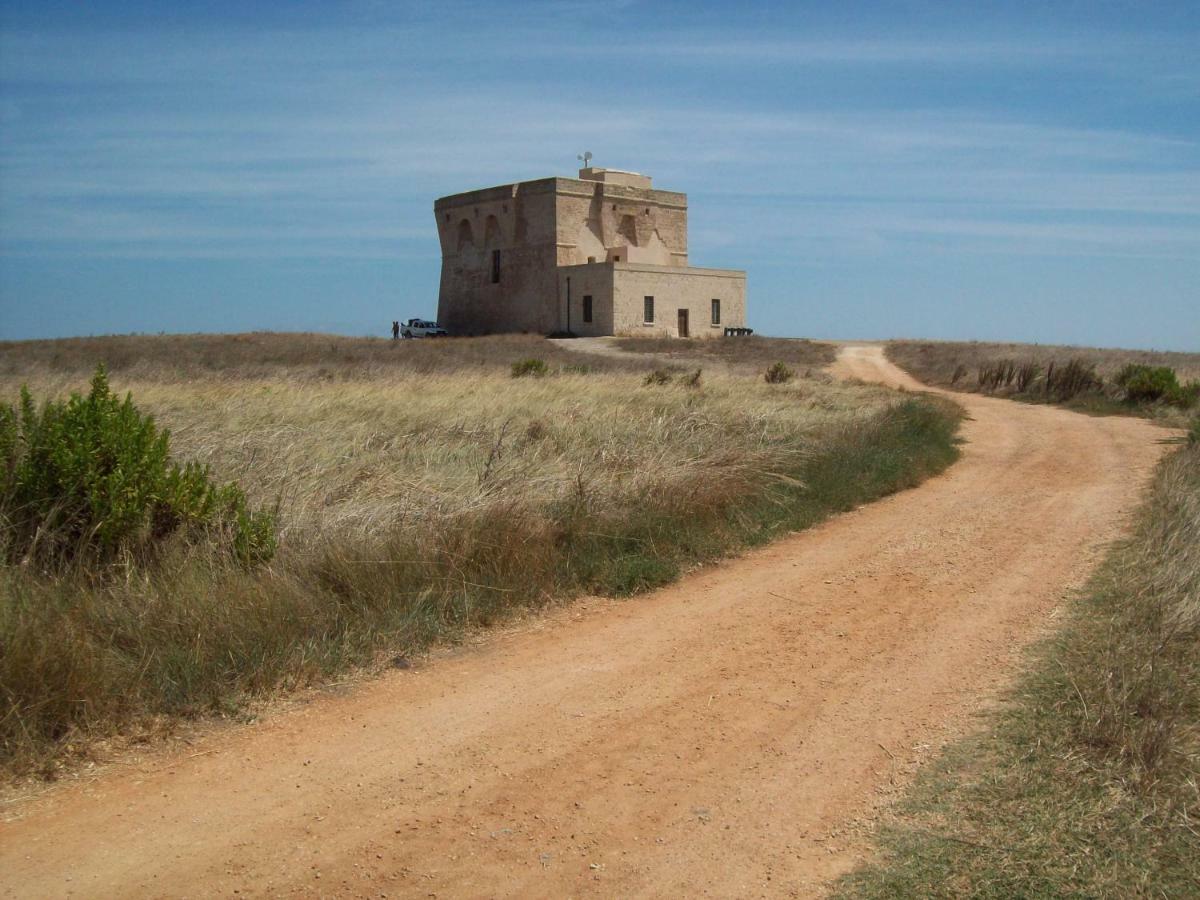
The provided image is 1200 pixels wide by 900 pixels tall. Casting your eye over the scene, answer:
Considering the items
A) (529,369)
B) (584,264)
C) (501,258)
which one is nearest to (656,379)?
(529,369)

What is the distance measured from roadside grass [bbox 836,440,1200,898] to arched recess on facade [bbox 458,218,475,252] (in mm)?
58103

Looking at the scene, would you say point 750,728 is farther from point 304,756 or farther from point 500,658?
point 304,756

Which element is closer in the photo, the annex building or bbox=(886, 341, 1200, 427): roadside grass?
bbox=(886, 341, 1200, 427): roadside grass

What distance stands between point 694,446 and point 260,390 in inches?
330

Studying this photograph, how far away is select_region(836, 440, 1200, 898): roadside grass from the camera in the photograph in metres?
3.62

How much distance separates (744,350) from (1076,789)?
4059 cm

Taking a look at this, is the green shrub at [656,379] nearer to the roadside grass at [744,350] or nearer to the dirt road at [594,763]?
the roadside grass at [744,350]

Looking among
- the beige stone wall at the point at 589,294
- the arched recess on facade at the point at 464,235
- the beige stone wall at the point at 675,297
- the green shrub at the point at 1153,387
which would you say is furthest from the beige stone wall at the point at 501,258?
the green shrub at the point at 1153,387

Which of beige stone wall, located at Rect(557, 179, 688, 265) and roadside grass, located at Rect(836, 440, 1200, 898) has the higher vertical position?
beige stone wall, located at Rect(557, 179, 688, 265)

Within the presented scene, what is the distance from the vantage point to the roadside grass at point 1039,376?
21766 millimetres

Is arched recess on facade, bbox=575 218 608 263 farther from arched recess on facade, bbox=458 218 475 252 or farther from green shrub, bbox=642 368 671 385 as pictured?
green shrub, bbox=642 368 671 385

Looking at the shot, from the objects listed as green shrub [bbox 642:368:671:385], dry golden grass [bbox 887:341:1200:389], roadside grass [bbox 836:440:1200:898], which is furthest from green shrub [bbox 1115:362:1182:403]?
roadside grass [bbox 836:440:1200:898]

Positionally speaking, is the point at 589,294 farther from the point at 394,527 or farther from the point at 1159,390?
the point at 394,527

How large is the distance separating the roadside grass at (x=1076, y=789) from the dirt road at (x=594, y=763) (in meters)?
0.22
